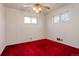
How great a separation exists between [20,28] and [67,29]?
1107 millimetres

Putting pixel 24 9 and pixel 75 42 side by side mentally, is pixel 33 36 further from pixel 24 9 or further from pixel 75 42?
pixel 75 42

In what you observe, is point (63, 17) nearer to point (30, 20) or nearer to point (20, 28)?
point (30, 20)

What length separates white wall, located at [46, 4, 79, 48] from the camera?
1.53m

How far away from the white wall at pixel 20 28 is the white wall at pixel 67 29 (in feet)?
0.65

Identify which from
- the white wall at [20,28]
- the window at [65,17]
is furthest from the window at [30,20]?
the window at [65,17]

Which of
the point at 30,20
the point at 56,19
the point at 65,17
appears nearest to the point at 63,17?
the point at 65,17

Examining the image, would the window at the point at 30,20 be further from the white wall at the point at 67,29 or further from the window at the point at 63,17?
the window at the point at 63,17

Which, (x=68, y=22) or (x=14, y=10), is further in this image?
(x=68, y=22)

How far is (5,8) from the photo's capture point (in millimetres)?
1340

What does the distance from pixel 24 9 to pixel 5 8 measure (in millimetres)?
397

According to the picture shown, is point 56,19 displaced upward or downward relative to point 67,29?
upward

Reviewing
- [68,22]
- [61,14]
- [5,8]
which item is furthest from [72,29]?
[5,8]

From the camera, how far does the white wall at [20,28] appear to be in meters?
1.42

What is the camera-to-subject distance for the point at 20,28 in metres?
1.56
